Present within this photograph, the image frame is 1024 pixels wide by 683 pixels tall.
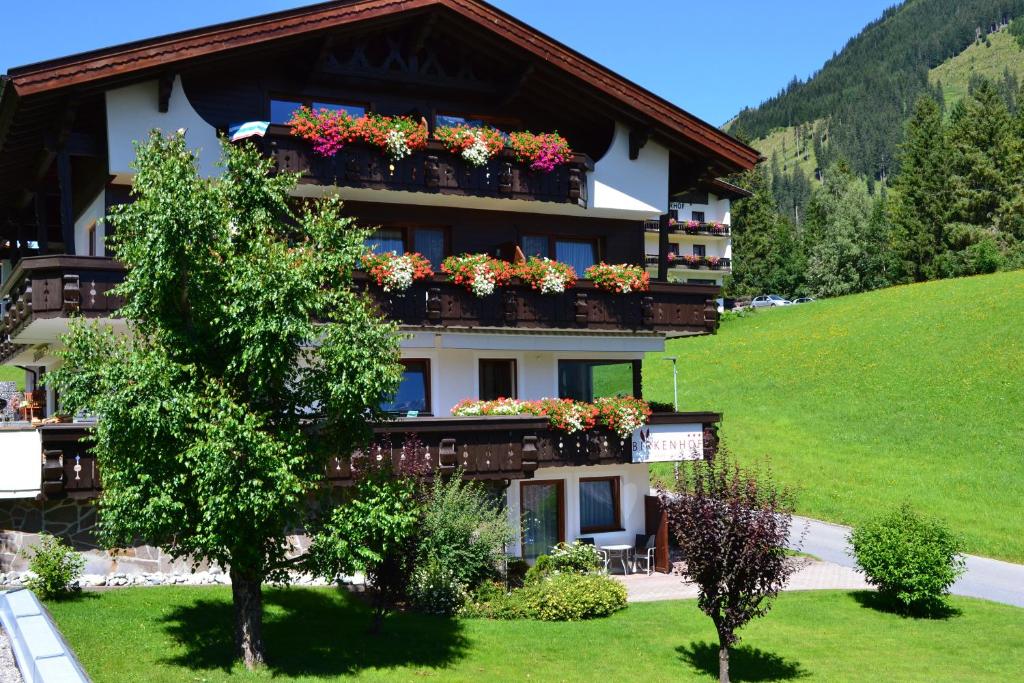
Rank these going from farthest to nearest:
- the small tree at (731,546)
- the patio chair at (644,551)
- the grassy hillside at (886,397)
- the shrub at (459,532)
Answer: the grassy hillside at (886,397) → the patio chair at (644,551) → the shrub at (459,532) → the small tree at (731,546)

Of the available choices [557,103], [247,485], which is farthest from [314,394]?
[557,103]

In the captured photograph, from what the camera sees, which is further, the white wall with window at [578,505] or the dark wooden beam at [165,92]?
the white wall with window at [578,505]

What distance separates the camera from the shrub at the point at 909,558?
66.9 ft

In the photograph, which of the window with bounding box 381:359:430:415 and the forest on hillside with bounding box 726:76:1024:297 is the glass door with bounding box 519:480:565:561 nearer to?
the window with bounding box 381:359:430:415

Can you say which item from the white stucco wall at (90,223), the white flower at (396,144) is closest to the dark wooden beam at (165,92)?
the white stucco wall at (90,223)

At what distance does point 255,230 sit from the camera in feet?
49.5

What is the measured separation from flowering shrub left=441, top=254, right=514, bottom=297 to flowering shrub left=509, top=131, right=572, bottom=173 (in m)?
2.62

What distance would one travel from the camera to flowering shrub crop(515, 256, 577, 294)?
73.0ft

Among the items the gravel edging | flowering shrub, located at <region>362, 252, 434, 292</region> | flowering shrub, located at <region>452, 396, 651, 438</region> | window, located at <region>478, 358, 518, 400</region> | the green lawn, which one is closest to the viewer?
the gravel edging

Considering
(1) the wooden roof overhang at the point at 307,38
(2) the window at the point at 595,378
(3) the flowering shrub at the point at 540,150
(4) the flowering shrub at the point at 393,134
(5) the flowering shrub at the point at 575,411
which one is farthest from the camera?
(2) the window at the point at 595,378

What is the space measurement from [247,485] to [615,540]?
13.3m

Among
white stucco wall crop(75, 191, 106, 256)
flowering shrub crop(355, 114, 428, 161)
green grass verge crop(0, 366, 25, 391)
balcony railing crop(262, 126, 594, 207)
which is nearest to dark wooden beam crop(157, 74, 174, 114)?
balcony railing crop(262, 126, 594, 207)

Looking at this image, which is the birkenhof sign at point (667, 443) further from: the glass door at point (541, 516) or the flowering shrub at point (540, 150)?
the flowering shrub at point (540, 150)

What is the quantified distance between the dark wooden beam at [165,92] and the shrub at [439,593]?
10177mm
